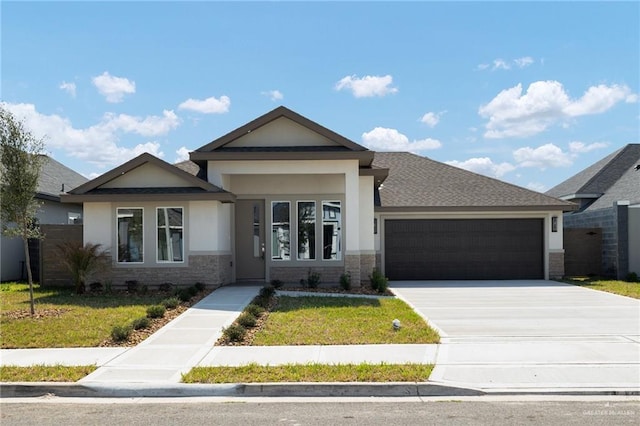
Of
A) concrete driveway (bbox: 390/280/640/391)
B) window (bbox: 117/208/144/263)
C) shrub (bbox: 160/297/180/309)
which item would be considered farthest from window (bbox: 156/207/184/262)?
concrete driveway (bbox: 390/280/640/391)

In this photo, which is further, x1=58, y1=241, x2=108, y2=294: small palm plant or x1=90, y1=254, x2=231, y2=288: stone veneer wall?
x1=90, y1=254, x2=231, y2=288: stone veneer wall

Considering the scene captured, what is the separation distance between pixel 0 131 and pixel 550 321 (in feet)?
38.5

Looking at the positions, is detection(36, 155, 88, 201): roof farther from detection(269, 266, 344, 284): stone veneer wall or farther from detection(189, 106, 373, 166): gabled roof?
detection(269, 266, 344, 284): stone veneer wall

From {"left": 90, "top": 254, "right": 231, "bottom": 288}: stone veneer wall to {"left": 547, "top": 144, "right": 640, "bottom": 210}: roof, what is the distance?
1637 centimetres

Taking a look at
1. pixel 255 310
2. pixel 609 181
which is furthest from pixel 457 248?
pixel 255 310

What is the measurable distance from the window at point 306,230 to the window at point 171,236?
3.74 m

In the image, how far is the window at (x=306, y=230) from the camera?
62.0ft

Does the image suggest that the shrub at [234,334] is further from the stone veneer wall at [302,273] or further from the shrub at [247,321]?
the stone veneer wall at [302,273]

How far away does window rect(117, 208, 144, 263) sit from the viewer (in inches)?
679

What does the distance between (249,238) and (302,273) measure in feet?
6.68

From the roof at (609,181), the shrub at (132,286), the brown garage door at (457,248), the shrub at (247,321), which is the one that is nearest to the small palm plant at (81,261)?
the shrub at (132,286)

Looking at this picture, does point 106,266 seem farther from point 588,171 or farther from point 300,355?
point 588,171

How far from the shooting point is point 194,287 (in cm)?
1616

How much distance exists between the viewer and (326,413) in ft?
22.2
